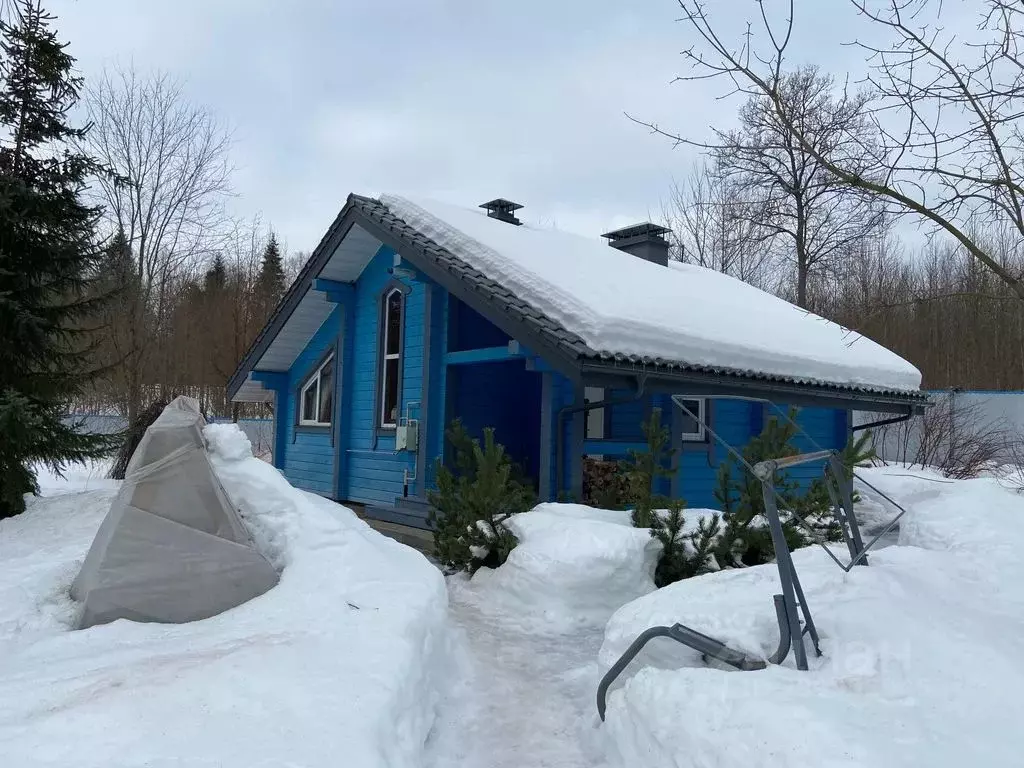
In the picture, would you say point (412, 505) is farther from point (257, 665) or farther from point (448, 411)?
point (257, 665)

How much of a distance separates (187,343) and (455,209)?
18.7 m

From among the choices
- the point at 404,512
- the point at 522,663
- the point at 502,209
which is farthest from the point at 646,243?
the point at 522,663

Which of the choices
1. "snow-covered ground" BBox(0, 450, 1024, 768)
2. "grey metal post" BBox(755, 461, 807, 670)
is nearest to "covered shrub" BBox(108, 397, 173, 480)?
"snow-covered ground" BBox(0, 450, 1024, 768)

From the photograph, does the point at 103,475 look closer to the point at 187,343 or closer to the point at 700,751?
the point at 187,343

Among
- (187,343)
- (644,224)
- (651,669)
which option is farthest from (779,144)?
(187,343)

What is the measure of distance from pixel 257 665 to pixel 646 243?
40.5ft

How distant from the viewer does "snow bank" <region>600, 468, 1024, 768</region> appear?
8.63ft

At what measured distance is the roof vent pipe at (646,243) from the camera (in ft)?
47.3

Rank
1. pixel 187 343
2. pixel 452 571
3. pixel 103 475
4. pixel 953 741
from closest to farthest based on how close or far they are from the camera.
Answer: pixel 953 741 < pixel 452 571 < pixel 103 475 < pixel 187 343

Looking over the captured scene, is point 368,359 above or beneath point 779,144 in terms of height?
beneath

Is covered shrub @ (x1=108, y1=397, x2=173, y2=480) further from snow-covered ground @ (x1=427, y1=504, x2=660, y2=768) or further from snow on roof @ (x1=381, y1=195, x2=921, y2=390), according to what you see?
snow-covered ground @ (x1=427, y1=504, x2=660, y2=768)

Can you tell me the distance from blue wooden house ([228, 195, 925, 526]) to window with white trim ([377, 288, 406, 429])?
0.07 ft

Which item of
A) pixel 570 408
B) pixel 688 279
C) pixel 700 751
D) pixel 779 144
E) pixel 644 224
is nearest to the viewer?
pixel 700 751

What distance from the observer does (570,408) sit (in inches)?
317
